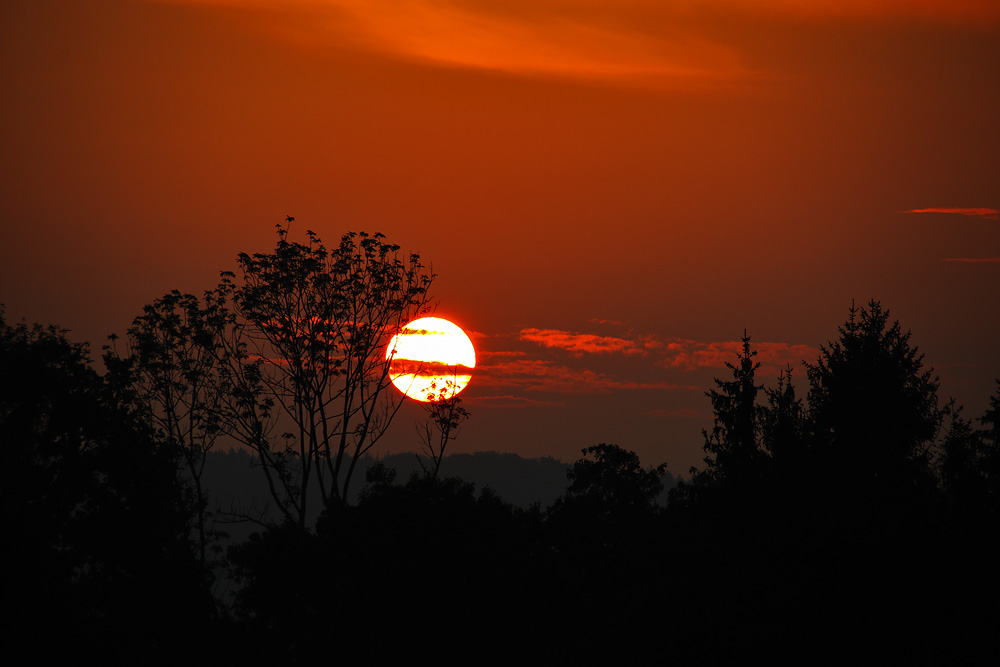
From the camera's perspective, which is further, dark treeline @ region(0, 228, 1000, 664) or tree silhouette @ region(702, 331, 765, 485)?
tree silhouette @ region(702, 331, 765, 485)

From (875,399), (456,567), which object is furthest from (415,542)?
(875,399)

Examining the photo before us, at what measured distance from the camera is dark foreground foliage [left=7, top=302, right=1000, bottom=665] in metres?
22.0

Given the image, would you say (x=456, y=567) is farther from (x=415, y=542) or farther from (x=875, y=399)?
(x=875, y=399)

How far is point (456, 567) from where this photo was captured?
30.5 meters

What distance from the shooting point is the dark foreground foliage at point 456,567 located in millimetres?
22000

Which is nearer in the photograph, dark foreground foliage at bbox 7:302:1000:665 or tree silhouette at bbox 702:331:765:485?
dark foreground foliage at bbox 7:302:1000:665

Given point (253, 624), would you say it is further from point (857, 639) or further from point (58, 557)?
point (857, 639)

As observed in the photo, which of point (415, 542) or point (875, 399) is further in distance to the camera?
point (875, 399)

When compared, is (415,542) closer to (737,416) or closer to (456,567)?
(456,567)

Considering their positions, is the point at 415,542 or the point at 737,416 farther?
the point at 737,416

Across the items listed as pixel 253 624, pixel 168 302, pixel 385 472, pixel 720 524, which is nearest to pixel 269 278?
pixel 168 302

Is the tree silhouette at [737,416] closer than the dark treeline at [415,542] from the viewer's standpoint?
No

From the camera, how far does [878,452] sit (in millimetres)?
41750

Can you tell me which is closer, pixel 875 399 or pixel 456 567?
pixel 456 567
